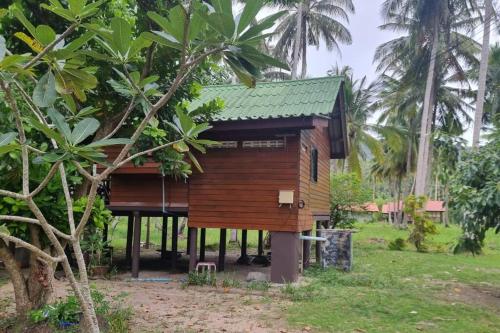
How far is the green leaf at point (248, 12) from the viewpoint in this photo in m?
1.98

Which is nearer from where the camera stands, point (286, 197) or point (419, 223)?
point (286, 197)

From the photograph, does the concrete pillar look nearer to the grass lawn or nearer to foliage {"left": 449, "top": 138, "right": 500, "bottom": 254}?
the grass lawn

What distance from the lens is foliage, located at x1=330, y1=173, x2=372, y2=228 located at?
1753 centimetres

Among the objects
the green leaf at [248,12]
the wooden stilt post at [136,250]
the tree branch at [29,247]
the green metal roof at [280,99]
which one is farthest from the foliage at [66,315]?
the green metal roof at [280,99]

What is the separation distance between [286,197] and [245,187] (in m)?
0.97

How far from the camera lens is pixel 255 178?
932cm

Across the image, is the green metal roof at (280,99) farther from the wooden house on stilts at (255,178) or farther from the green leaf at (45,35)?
the green leaf at (45,35)

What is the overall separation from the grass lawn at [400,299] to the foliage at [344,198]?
455 cm

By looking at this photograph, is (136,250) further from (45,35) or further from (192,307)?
(45,35)

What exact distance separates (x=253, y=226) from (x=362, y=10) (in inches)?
747

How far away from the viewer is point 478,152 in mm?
8469

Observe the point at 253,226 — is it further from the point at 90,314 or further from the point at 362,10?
the point at 362,10

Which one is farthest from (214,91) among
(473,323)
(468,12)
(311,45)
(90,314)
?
(468,12)

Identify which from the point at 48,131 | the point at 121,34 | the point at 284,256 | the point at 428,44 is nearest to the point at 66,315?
the point at 48,131
